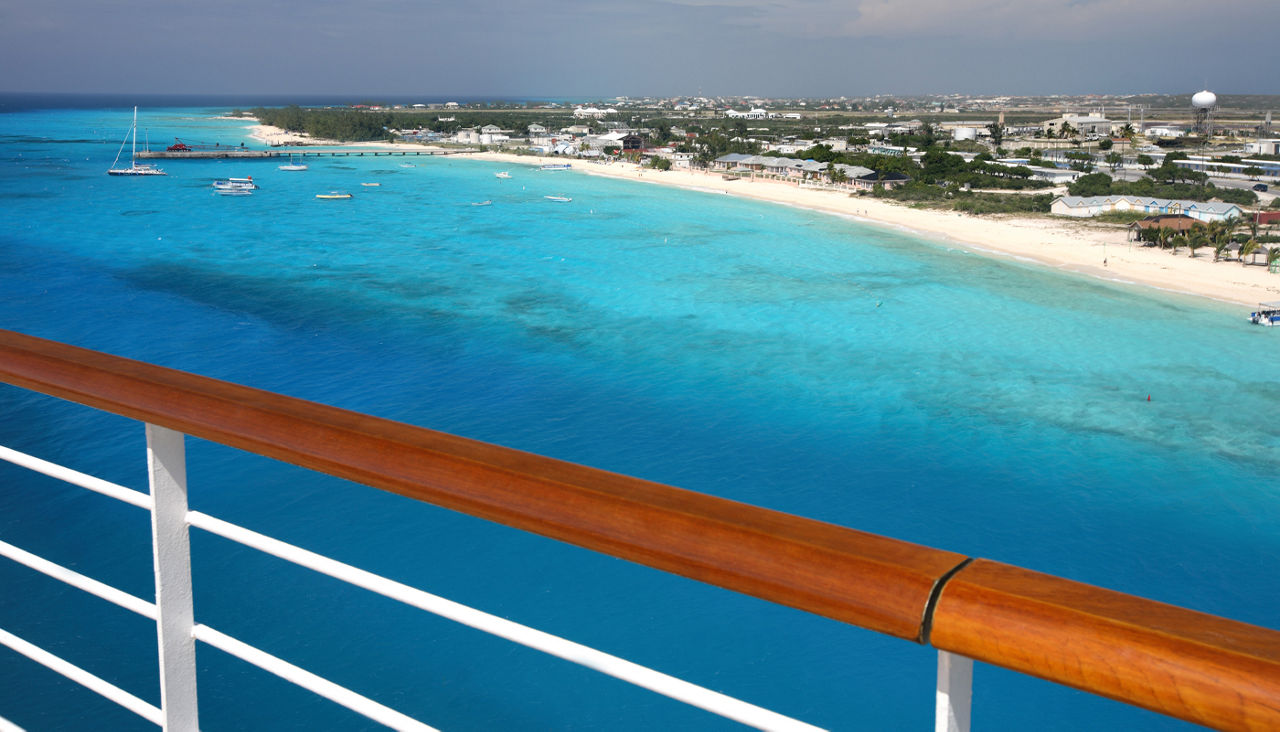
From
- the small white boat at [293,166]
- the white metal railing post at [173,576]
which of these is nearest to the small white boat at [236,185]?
the small white boat at [293,166]

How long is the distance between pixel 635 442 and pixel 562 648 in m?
10.8

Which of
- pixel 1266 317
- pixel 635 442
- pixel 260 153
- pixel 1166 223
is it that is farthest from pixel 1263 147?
pixel 260 153

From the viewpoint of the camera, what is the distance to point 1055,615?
0.48m

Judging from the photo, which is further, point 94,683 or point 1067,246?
point 1067,246

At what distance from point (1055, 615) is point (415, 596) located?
17.5 inches

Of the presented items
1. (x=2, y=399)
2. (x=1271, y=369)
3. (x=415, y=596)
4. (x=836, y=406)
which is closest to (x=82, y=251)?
(x=2, y=399)

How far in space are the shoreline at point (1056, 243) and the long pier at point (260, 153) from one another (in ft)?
78.8

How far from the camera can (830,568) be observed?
0.53 meters

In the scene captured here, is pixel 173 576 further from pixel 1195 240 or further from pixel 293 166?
pixel 293 166

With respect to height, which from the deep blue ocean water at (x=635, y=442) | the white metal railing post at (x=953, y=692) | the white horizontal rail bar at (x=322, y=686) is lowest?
the deep blue ocean water at (x=635, y=442)

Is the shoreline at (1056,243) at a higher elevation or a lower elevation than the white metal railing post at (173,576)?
lower

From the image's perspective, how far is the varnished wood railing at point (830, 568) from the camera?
0.45 m

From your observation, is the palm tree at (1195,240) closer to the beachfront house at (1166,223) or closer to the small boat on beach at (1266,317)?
the beachfront house at (1166,223)

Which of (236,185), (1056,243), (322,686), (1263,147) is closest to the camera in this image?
(322,686)
